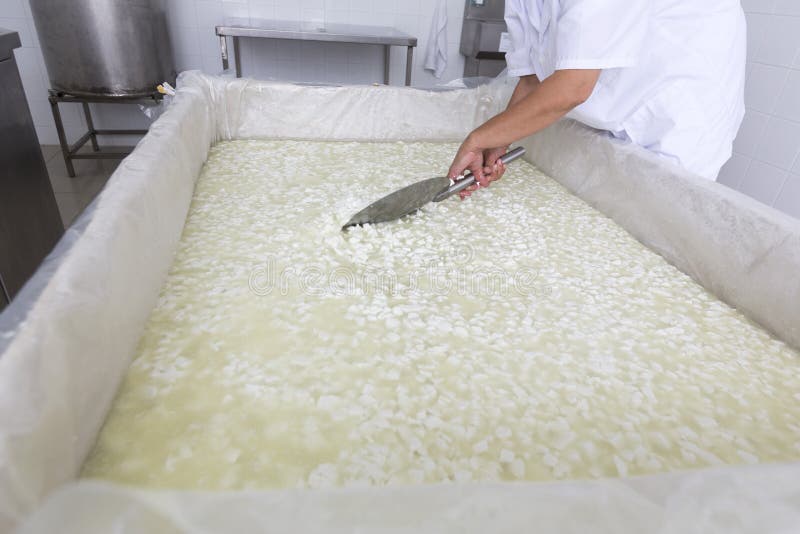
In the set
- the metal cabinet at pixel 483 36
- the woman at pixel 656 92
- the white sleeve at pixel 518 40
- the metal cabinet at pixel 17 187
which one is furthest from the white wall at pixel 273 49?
the metal cabinet at pixel 17 187

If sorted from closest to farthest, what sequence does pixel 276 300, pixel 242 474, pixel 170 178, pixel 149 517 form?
pixel 149 517 < pixel 242 474 < pixel 276 300 < pixel 170 178

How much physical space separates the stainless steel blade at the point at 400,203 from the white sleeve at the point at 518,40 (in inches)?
21.2

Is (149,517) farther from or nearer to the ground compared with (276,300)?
farther from the ground

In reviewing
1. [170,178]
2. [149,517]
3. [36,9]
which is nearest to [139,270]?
[170,178]

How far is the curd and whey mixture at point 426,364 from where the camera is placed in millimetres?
658

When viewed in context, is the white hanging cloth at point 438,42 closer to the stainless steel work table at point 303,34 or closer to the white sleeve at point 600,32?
the stainless steel work table at point 303,34

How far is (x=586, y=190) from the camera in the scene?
1.56m

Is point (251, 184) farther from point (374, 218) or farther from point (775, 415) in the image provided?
A: point (775, 415)

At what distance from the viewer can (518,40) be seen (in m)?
1.57

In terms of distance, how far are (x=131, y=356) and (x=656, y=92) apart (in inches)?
59.1

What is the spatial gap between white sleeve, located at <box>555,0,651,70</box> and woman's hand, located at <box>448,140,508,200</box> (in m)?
0.33

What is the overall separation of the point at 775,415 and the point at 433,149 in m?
1.44

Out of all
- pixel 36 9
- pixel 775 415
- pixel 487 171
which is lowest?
pixel 775 415

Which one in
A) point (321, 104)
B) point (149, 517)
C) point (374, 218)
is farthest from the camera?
point (321, 104)
